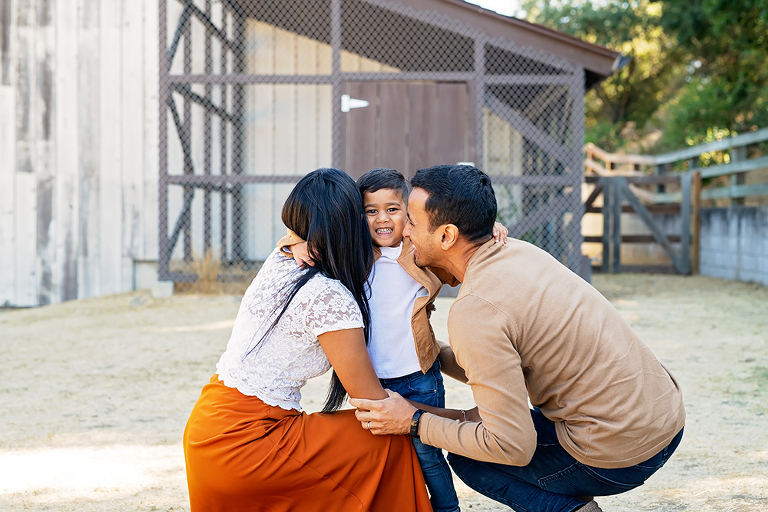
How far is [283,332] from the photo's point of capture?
201 cm

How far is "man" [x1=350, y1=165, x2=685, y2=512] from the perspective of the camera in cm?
174

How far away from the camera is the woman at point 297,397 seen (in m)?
1.96

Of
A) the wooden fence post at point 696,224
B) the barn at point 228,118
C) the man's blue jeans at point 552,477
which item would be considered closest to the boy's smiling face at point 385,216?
the man's blue jeans at point 552,477

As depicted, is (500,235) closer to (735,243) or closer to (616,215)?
(735,243)

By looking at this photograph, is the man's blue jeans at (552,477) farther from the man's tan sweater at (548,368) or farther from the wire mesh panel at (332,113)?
the wire mesh panel at (332,113)

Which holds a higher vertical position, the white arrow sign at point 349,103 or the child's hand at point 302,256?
the white arrow sign at point 349,103

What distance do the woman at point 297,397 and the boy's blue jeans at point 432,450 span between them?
60 mm

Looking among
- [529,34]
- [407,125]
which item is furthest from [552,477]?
[529,34]

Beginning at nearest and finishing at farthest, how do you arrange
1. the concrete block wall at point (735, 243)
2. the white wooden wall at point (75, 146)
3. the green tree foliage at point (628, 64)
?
the white wooden wall at point (75, 146)
the concrete block wall at point (735, 243)
the green tree foliage at point (628, 64)

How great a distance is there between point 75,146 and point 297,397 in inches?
305

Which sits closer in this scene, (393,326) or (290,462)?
(290,462)

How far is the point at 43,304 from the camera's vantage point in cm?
889

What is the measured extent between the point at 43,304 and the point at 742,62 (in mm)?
13080

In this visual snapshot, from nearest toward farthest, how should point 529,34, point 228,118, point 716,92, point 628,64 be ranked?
point 529,34
point 228,118
point 716,92
point 628,64
